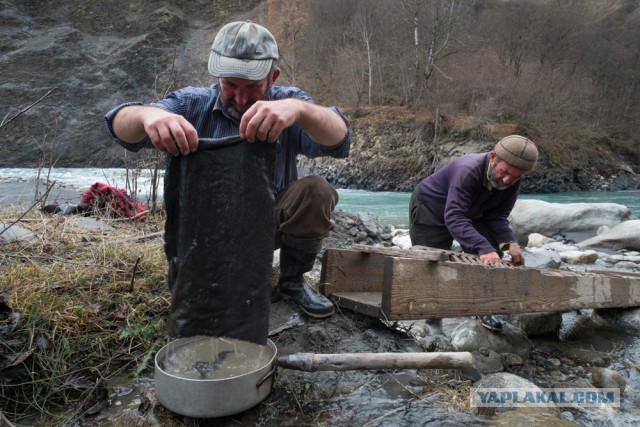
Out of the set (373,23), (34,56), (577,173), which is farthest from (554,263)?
(34,56)

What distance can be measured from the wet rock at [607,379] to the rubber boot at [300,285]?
1894 mm

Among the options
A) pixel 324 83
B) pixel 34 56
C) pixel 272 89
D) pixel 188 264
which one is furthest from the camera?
pixel 34 56

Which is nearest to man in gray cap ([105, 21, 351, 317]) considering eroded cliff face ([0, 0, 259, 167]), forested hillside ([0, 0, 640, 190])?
forested hillside ([0, 0, 640, 190])

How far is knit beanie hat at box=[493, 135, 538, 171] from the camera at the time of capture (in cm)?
345

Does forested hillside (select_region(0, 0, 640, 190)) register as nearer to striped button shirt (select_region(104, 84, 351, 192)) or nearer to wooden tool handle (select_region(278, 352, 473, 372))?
striped button shirt (select_region(104, 84, 351, 192))

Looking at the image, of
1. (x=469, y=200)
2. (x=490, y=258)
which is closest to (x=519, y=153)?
(x=469, y=200)

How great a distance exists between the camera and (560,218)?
10461mm

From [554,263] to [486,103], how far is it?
21652 millimetres

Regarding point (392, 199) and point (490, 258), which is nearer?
point (490, 258)

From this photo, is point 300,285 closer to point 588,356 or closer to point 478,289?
point 478,289

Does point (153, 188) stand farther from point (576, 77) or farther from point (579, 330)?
point (576, 77)

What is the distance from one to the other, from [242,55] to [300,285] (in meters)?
1.43

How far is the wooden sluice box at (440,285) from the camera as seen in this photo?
2.50 m

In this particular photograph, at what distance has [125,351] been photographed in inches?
86.2
